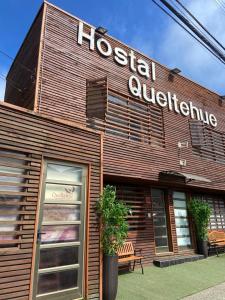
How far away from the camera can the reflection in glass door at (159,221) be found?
1039 cm

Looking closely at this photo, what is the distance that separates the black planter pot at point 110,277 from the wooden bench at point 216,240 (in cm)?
711

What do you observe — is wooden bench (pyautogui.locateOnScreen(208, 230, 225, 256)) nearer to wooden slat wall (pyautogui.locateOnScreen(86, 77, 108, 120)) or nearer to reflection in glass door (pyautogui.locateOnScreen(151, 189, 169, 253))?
reflection in glass door (pyautogui.locateOnScreen(151, 189, 169, 253))

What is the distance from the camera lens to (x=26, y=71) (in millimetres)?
9664

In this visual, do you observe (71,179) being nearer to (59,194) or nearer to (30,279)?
(59,194)

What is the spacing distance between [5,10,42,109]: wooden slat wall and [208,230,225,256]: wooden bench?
939cm

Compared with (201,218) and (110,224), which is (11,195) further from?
(201,218)

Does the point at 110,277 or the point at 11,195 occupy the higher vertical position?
the point at 11,195

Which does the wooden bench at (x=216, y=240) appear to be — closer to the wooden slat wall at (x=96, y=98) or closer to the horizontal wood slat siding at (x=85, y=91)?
the horizontal wood slat siding at (x=85, y=91)

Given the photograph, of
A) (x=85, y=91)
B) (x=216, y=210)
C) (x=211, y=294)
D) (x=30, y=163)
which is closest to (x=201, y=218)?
(x=216, y=210)

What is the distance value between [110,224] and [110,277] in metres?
1.13

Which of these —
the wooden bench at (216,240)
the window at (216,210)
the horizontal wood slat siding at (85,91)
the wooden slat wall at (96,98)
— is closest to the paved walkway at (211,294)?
the horizontal wood slat siding at (85,91)

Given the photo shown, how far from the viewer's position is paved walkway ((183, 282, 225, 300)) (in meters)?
5.99

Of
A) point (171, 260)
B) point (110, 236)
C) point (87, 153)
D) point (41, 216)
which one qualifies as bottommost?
point (171, 260)

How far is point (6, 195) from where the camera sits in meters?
4.85
